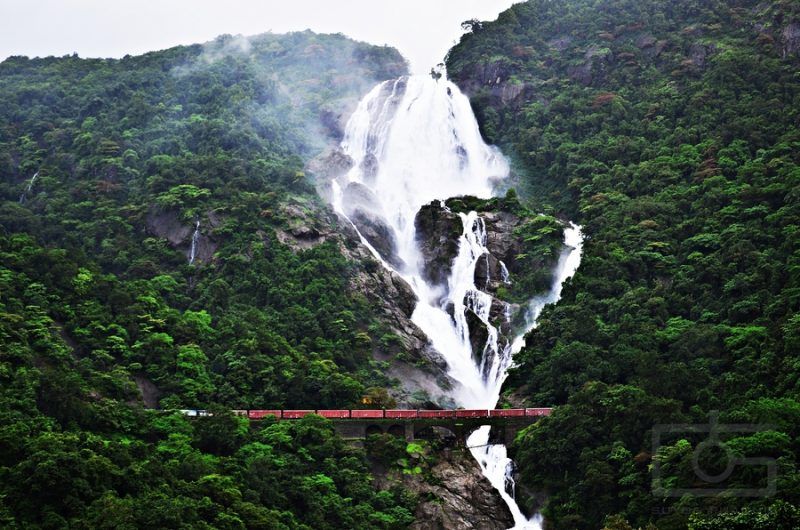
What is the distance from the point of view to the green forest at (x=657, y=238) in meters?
55.1

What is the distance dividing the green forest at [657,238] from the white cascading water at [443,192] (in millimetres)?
2178

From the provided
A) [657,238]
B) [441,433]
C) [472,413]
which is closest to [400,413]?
[441,433]

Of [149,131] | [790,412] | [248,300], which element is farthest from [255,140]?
[790,412]

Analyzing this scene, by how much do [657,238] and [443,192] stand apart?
907 inches

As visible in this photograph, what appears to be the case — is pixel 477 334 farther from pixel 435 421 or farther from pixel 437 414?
pixel 435 421

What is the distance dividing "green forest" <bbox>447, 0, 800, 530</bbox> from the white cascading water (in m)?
2.18

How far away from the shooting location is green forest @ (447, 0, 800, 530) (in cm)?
5509

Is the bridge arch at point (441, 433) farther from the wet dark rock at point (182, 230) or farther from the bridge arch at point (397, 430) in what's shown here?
the wet dark rock at point (182, 230)

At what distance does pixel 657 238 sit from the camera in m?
75.1

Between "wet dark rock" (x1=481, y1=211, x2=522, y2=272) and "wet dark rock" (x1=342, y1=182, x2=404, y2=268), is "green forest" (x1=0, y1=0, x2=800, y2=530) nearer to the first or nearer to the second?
"wet dark rock" (x1=481, y1=211, x2=522, y2=272)

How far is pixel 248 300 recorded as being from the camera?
73.8 metres

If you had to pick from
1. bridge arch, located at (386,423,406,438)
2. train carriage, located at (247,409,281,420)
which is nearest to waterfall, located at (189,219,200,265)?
train carriage, located at (247,409,281,420)

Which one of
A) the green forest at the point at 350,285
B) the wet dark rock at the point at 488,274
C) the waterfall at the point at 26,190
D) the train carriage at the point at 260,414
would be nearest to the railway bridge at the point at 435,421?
the train carriage at the point at 260,414

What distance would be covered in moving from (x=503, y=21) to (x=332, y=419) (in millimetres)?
59170
